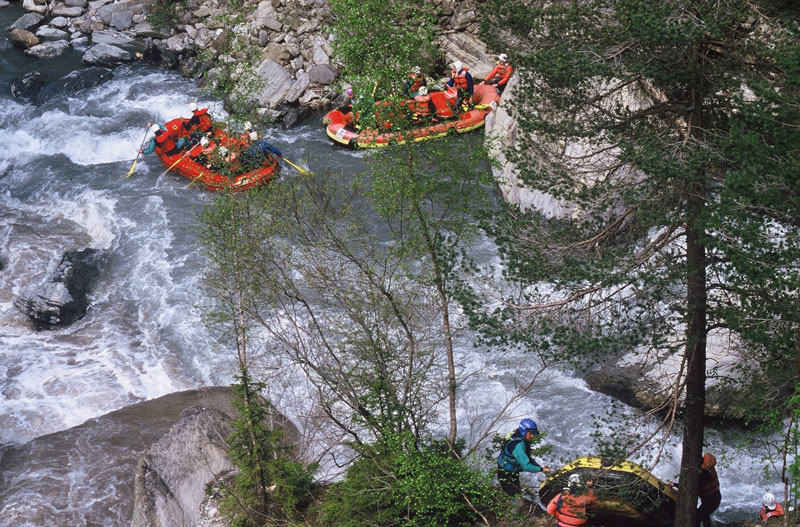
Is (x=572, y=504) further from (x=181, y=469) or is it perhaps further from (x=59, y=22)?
(x=59, y=22)

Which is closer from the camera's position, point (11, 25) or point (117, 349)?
point (117, 349)

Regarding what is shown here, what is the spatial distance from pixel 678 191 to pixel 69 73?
1960 centimetres

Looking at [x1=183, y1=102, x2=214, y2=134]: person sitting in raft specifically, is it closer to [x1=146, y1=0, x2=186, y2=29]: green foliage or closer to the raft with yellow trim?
[x1=146, y1=0, x2=186, y2=29]: green foliage

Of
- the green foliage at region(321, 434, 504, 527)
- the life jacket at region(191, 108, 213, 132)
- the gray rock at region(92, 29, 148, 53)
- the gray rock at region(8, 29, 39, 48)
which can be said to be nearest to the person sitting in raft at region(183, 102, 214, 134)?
the life jacket at region(191, 108, 213, 132)

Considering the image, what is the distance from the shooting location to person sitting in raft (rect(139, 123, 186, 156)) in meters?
17.3

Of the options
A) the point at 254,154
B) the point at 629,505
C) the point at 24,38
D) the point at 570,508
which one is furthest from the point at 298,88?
the point at 570,508

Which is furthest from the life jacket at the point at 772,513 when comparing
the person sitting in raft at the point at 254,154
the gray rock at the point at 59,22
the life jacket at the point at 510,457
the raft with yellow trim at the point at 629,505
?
the gray rock at the point at 59,22

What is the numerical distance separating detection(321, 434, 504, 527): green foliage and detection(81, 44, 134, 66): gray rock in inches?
700

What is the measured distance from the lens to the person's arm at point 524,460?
28.8 feet

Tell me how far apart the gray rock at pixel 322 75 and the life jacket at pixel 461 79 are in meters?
3.89

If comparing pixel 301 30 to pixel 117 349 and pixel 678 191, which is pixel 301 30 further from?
pixel 678 191

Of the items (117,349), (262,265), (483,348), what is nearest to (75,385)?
(117,349)

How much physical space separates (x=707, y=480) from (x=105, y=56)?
65.8ft

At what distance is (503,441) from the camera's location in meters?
9.18
